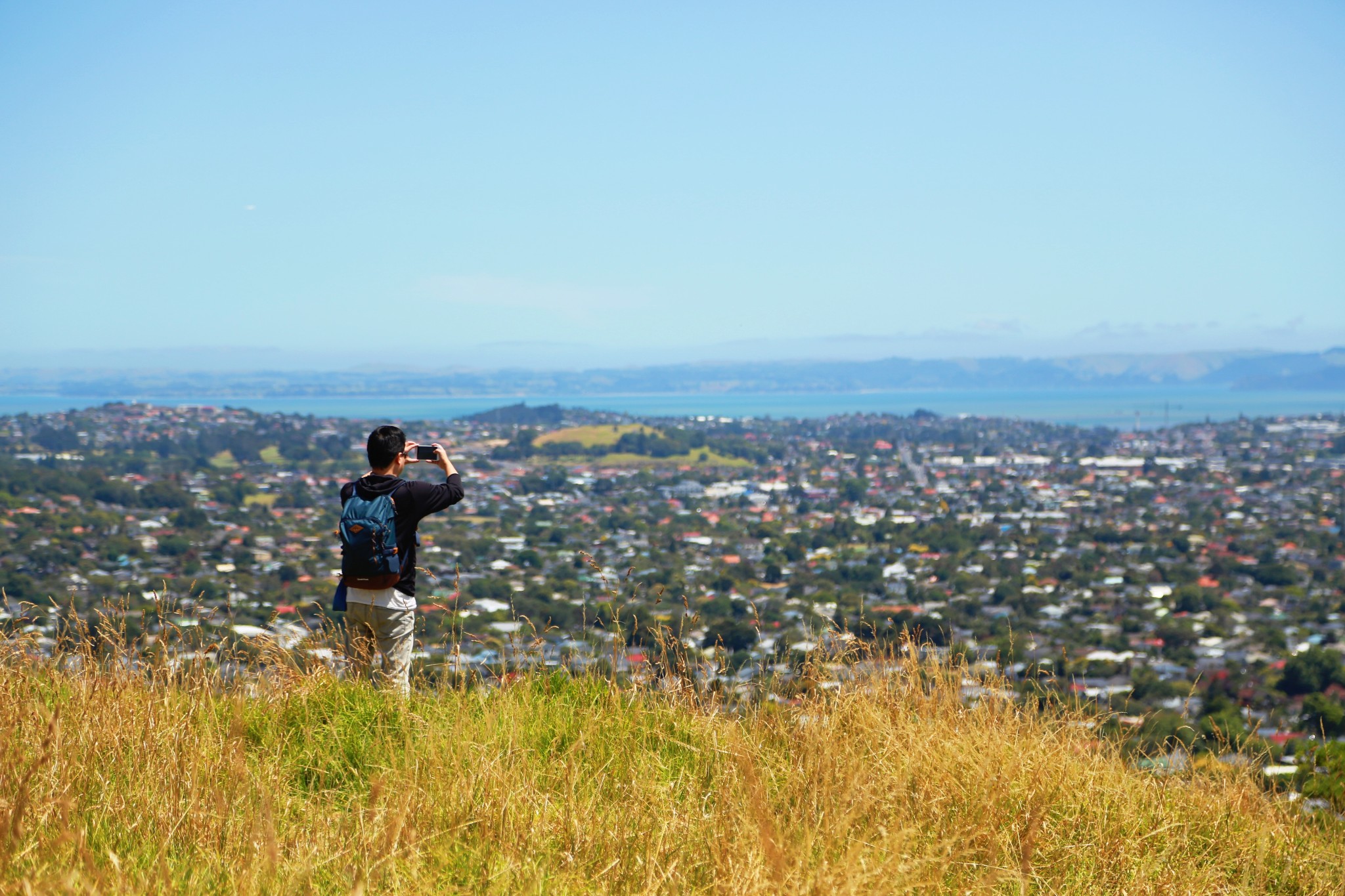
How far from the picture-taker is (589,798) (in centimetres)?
278

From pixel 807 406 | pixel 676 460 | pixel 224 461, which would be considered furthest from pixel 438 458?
pixel 807 406

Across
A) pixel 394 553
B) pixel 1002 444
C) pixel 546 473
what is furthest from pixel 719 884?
pixel 1002 444

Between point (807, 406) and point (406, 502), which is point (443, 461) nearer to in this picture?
point (406, 502)

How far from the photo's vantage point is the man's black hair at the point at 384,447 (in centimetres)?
411

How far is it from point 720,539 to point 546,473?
20952 mm

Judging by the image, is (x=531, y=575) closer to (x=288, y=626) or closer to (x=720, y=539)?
(x=720, y=539)

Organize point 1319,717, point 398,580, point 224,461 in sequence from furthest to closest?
1. point 224,461
2. point 1319,717
3. point 398,580

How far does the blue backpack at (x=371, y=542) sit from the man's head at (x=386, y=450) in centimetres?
15

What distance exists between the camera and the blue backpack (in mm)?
3977

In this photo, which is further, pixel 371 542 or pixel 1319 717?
pixel 1319 717

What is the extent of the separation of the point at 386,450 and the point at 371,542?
404 mm

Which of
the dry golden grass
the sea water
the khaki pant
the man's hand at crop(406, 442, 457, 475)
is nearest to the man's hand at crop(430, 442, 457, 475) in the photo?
the man's hand at crop(406, 442, 457, 475)

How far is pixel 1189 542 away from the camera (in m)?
38.1

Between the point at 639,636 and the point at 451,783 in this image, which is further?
the point at 639,636
